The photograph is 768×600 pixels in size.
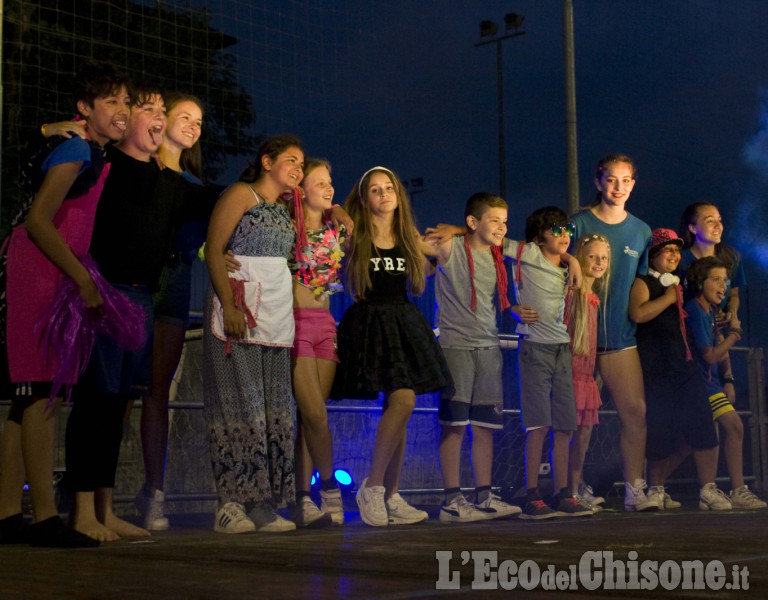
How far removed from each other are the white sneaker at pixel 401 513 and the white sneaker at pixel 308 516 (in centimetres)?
40

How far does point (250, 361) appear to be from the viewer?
15.7ft

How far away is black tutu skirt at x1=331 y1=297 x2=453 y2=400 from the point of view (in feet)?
17.1

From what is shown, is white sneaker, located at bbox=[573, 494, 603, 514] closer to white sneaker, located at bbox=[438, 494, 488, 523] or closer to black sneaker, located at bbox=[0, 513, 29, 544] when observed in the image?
white sneaker, located at bbox=[438, 494, 488, 523]

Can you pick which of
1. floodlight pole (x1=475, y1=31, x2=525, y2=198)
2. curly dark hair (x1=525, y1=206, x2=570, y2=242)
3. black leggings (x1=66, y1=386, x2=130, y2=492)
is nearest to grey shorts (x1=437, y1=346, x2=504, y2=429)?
curly dark hair (x1=525, y1=206, x2=570, y2=242)

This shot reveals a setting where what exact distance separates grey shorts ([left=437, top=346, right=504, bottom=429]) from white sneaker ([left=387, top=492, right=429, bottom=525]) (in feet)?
1.76

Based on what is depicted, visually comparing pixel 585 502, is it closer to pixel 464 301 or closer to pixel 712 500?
pixel 712 500

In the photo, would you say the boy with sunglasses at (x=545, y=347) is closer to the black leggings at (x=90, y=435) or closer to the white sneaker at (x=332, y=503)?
the white sneaker at (x=332, y=503)

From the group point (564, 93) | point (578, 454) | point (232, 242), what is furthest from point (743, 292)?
point (232, 242)

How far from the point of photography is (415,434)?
8.34 metres

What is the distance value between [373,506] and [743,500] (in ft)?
8.39

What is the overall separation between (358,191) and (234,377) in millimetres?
1267

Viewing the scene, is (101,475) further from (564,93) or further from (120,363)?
(564,93)

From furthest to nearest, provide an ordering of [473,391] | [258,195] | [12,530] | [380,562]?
[473,391] < [258,195] < [12,530] < [380,562]

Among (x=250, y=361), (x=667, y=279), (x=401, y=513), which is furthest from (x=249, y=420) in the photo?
(x=667, y=279)
